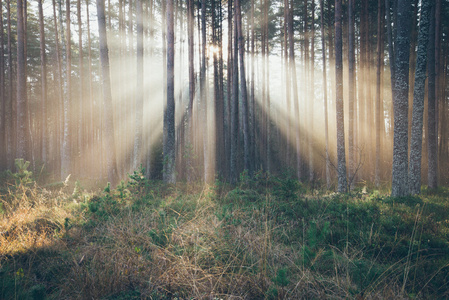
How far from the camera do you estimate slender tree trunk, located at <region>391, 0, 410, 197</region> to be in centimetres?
657

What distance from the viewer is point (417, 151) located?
7.03 meters

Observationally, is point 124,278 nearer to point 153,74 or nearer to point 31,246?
point 31,246

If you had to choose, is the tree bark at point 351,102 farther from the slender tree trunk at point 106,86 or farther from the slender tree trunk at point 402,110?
the slender tree trunk at point 106,86

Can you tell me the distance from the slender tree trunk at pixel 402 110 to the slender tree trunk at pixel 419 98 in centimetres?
60

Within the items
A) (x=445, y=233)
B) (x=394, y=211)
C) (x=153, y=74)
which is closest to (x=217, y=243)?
(x=445, y=233)

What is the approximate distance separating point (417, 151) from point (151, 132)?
1741 centimetres

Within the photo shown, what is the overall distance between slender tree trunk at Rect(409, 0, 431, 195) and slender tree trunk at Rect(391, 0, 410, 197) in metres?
0.60

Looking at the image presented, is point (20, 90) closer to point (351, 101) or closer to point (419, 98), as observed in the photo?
point (351, 101)

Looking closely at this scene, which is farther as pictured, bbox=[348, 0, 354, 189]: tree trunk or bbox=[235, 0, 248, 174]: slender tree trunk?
bbox=[235, 0, 248, 174]: slender tree trunk

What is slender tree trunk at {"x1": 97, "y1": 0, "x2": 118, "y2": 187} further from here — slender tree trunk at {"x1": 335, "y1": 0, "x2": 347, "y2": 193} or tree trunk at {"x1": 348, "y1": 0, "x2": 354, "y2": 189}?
tree trunk at {"x1": 348, "y1": 0, "x2": 354, "y2": 189}

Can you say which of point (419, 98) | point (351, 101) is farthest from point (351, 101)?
point (419, 98)

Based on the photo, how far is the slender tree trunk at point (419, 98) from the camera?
22.3 feet

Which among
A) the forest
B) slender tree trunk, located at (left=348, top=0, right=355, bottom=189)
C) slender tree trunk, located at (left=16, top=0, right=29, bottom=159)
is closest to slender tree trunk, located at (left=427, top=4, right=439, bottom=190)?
the forest

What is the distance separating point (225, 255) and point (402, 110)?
271 inches
